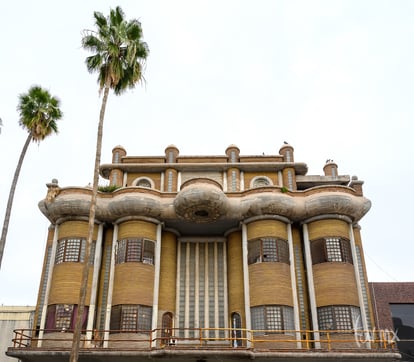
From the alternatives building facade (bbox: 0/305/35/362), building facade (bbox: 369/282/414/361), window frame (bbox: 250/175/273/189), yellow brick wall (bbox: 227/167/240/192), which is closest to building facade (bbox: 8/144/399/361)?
yellow brick wall (bbox: 227/167/240/192)

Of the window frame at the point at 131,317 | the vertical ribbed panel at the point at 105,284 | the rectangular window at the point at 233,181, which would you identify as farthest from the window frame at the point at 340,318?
the vertical ribbed panel at the point at 105,284

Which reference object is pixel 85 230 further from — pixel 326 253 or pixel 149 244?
pixel 326 253

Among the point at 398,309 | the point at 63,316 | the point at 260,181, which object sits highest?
the point at 260,181

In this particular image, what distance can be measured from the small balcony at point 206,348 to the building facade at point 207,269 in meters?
0.12

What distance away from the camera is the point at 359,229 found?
32.2 m

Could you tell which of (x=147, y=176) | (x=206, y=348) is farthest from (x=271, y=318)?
(x=147, y=176)

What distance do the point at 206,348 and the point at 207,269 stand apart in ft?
28.2

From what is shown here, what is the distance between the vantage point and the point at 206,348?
76.8 ft

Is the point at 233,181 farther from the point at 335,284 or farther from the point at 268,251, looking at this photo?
the point at 335,284

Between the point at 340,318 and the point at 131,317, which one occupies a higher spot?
the point at 131,317

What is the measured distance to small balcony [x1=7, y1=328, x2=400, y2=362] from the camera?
76.8ft

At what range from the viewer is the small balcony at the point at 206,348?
23.4 meters

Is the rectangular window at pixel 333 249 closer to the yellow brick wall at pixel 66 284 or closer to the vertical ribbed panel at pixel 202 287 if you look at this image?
the vertical ribbed panel at pixel 202 287

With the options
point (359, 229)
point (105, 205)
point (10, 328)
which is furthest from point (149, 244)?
point (10, 328)
